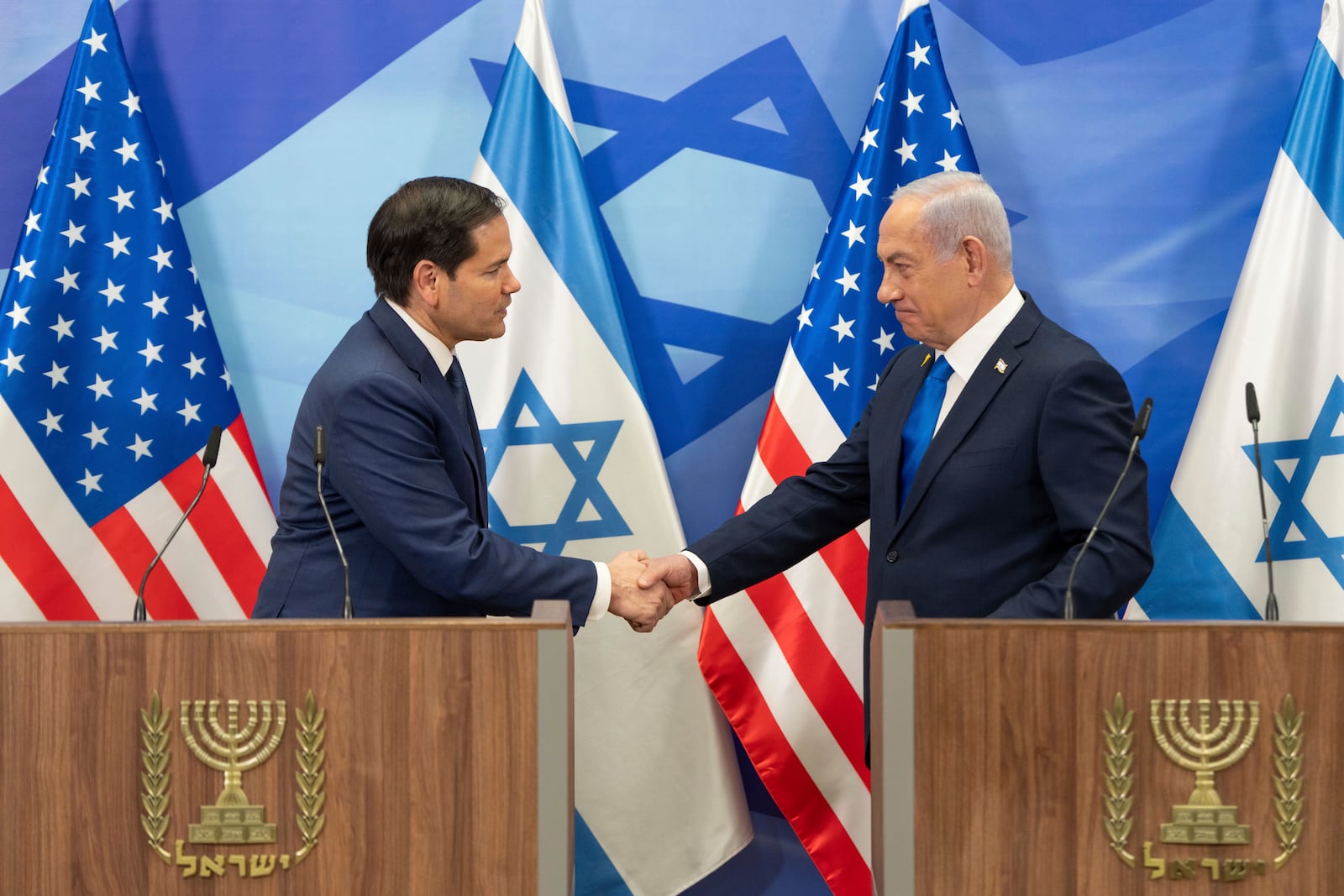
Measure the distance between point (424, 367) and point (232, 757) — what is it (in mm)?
991

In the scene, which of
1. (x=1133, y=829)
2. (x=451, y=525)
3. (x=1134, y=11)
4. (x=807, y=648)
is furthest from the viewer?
(x=1134, y=11)

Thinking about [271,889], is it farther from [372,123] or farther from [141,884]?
[372,123]

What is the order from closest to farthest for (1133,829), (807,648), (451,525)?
1. (1133,829)
2. (451,525)
3. (807,648)

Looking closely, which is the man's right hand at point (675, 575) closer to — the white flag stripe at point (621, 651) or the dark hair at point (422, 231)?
the white flag stripe at point (621, 651)

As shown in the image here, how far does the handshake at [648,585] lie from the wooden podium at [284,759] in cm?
95

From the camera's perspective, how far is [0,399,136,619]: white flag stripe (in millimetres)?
3303

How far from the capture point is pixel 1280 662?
185cm

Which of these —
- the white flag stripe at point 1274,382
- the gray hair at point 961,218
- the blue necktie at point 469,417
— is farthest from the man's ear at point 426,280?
the white flag stripe at point 1274,382

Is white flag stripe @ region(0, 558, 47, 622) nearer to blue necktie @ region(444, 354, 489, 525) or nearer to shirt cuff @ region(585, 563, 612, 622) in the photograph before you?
blue necktie @ region(444, 354, 489, 525)

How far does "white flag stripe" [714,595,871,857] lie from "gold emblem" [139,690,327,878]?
5.50 ft

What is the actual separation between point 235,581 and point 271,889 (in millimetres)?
1714

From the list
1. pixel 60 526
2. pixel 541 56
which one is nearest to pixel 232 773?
pixel 60 526

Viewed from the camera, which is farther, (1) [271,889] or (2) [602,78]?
(2) [602,78]

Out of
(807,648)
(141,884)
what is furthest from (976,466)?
(141,884)
